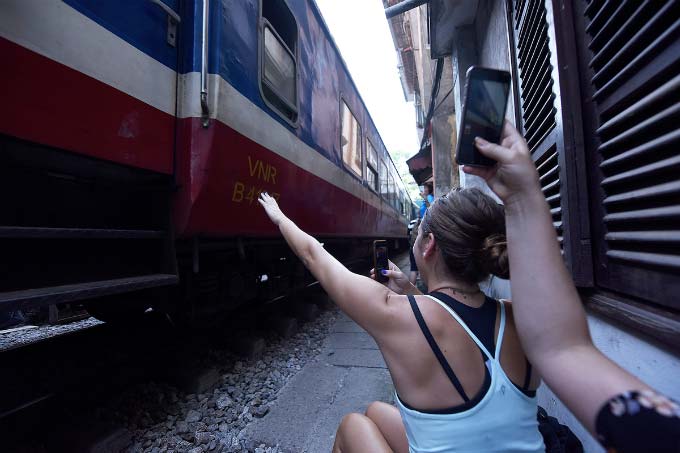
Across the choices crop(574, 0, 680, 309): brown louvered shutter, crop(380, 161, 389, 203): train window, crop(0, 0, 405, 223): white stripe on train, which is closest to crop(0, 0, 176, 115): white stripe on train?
crop(0, 0, 405, 223): white stripe on train

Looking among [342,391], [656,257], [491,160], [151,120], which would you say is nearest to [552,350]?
[491,160]

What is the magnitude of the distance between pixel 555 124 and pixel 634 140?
645 millimetres

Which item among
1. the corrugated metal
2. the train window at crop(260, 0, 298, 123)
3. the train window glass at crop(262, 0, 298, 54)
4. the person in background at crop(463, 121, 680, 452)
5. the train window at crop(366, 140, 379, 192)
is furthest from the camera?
the train window at crop(366, 140, 379, 192)

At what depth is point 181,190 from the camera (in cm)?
199

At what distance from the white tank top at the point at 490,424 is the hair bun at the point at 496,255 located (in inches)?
7.6

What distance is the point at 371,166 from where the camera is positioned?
6.56 m

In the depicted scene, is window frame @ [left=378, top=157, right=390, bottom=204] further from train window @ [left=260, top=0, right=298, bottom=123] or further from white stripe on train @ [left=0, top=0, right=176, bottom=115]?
white stripe on train @ [left=0, top=0, right=176, bottom=115]

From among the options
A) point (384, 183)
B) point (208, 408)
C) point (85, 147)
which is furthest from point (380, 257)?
point (384, 183)

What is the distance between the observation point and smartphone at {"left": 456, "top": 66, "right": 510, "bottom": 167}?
2.42ft

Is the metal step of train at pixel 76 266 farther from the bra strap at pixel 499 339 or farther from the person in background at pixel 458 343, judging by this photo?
the bra strap at pixel 499 339

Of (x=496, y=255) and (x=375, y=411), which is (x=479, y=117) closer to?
(x=496, y=255)

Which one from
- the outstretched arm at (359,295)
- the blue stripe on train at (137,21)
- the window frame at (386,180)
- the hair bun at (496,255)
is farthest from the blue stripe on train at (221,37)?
the window frame at (386,180)

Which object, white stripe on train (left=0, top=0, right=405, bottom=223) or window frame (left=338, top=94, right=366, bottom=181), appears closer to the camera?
white stripe on train (left=0, top=0, right=405, bottom=223)

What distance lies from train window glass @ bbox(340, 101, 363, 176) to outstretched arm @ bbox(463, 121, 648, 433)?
394cm
